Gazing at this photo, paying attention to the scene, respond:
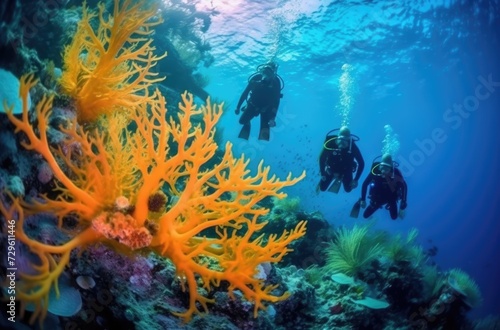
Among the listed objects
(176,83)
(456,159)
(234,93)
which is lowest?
(176,83)

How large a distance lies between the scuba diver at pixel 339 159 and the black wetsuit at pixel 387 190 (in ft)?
1.45

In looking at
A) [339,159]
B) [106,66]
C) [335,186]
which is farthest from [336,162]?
[106,66]

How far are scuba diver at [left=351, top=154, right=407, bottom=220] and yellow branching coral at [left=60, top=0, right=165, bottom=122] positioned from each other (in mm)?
7019

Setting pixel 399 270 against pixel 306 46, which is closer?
pixel 399 270

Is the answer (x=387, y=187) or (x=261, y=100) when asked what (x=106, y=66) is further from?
(x=387, y=187)

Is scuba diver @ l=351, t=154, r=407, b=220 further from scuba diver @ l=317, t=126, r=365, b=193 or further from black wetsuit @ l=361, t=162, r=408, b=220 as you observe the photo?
scuba diver @ l=317, t=126, r=365, b=193

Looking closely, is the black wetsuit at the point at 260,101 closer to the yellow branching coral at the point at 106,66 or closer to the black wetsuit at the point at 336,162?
the black wetsuit at the point at 336,162

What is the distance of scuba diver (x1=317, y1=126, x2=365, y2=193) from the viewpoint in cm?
920

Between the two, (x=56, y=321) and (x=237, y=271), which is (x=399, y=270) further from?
(x=56, y=321)

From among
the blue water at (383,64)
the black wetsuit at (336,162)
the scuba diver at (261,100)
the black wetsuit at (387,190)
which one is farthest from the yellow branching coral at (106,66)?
the black wetsuit at (387,190)

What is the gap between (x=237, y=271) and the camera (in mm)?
2795

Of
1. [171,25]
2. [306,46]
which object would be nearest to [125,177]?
[171,25]

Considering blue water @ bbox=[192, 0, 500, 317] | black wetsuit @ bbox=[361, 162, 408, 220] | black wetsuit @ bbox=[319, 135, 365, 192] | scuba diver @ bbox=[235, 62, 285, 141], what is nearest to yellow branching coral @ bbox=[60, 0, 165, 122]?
scuba diver @ bbox=[235, 62, 285, 141]

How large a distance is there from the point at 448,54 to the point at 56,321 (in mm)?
27589
